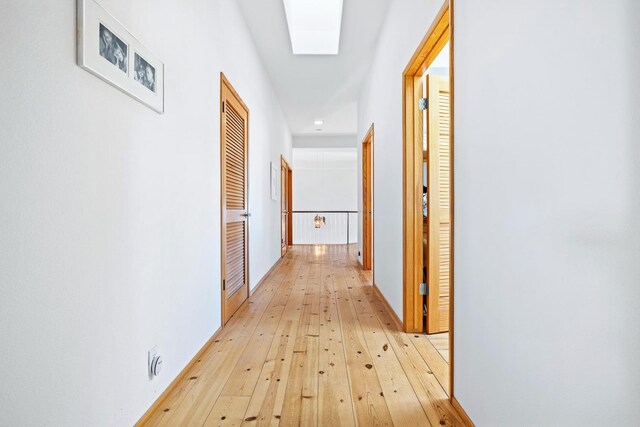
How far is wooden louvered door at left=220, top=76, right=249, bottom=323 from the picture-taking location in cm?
261

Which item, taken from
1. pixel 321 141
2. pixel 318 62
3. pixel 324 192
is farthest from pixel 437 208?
pixel 324 192

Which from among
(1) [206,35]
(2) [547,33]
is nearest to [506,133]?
(2) [547,33]

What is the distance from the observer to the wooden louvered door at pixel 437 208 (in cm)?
242

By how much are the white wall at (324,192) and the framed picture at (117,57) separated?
772 centimetres

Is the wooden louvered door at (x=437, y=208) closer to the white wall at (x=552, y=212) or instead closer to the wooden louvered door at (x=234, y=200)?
the white wall at (x=552, y=212)

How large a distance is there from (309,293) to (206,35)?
2546 millimetres

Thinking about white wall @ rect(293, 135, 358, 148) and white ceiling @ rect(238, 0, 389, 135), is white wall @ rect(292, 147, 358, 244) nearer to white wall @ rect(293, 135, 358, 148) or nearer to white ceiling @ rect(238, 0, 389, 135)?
white wall @ rect(293, 135, 358, 148)

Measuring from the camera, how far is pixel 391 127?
116 inches

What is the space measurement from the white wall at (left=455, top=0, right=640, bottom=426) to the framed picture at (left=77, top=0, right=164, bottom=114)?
1.31 metres

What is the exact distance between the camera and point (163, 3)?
1.62m

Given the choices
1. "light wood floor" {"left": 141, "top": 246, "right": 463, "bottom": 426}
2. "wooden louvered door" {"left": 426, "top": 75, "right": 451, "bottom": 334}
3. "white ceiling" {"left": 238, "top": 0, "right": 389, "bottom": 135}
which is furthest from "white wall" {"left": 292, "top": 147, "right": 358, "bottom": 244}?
"wooden louvered door" {"left": 426, "top": 75, "right": 451, "bottom": 334}

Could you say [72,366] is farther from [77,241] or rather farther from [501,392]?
[501,392]

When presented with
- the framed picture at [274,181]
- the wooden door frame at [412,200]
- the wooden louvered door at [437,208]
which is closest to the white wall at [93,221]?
→ the wooden door frame at [412,200]

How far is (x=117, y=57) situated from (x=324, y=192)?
8141mm
